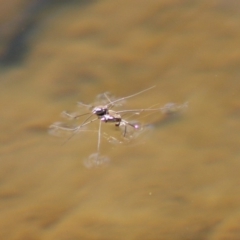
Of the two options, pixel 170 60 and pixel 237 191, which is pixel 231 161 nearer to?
pixel 237 191

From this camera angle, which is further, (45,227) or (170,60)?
(170,60)

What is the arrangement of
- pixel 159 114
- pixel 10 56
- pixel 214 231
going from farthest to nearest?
pixel 10 56
pixel 159 114
pixel 214 231

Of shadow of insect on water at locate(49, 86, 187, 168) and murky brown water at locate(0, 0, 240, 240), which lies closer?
murky brown water at locate(0, 0, 240, 240)

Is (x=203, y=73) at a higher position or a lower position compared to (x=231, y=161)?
higher

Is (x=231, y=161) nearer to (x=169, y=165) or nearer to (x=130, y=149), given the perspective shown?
(x=169, y=165)

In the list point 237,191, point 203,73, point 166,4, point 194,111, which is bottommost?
point 237,191

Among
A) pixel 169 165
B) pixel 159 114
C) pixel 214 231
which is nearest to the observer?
pixel 214 231

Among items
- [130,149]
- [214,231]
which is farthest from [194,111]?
[214,231]

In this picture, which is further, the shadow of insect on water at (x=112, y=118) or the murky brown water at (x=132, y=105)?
the shadow of insect on water at (x=112, y=118)
